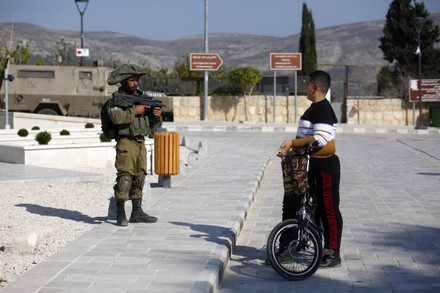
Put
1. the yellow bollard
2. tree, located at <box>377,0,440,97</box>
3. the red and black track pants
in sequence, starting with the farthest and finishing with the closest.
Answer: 1. tree, located at <box>377,0,440,97</box>
2. the yellow bollard
3. the red and black track pants

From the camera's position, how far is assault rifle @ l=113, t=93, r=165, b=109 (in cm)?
865

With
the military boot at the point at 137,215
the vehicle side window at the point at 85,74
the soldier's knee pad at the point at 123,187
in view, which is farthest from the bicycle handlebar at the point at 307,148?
the vehicle side window at the point at 85,74

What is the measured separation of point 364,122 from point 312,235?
35818 millimetres

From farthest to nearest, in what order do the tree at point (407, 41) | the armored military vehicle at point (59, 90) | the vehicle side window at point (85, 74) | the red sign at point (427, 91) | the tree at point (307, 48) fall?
the tree at point (407, 41) < the tree at point (307, 48) < the red sign at point (427, 91) < the vehicle side window at point (85, 74) < the armored military vehicle at point (59, 90)

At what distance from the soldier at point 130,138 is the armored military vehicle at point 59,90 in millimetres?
21790

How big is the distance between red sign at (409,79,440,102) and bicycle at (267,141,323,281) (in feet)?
112

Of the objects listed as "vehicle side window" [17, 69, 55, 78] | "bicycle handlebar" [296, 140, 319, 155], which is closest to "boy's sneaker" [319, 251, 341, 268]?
"bicycle handlebar" [296, 140, 319, 155]

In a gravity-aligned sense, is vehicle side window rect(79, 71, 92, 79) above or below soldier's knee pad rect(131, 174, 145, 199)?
above

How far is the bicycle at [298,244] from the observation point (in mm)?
6973

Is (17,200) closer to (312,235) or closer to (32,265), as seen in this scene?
(32,265)

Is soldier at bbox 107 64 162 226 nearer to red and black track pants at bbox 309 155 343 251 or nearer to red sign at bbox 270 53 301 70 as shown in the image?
red and black track pants at bbox 309 155 343 251

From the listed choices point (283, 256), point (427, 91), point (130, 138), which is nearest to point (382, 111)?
point (427, 91)

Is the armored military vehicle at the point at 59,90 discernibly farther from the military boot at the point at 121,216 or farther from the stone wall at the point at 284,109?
the military boot at the point at 121,216

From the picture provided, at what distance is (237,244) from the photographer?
28.5ft
